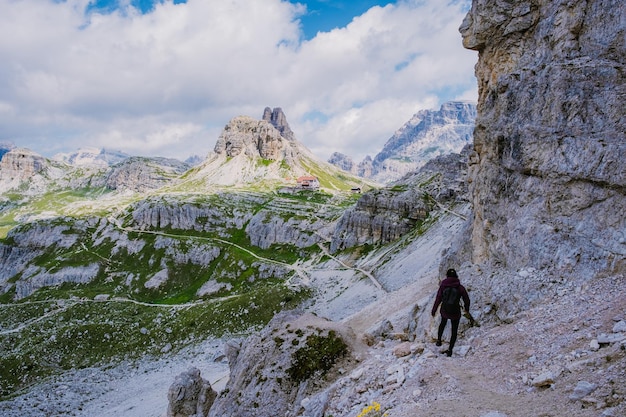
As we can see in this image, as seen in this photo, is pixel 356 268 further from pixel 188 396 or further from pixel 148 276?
pixel 148 276

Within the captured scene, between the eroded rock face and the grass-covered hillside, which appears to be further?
the grass-covered hillside

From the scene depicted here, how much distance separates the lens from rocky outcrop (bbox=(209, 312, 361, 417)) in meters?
22.9

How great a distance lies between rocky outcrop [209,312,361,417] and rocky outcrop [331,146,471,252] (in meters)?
76.5

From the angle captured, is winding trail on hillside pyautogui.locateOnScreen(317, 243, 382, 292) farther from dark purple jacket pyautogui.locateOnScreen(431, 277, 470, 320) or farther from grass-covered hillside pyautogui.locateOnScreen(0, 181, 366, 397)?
dark purple jacket pyautogui.locateOnScreen(431, 277, 470, 320)

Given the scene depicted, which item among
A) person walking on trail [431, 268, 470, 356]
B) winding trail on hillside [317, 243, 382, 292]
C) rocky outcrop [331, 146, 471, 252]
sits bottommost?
winding trail on hillside [317, 243, 382, 292]

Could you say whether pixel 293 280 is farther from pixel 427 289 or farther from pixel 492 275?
pixel 492 275

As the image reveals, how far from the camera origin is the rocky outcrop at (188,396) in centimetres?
3759

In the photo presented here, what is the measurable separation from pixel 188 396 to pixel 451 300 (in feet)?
102

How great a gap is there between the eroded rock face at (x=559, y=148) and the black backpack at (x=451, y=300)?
797 cm

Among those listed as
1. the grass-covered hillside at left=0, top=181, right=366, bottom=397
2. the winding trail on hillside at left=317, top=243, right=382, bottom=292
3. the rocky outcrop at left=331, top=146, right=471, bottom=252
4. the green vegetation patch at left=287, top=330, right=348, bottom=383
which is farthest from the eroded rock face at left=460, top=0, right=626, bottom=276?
the rocky outcrop at left=331, top=146, right=471, bottom=252

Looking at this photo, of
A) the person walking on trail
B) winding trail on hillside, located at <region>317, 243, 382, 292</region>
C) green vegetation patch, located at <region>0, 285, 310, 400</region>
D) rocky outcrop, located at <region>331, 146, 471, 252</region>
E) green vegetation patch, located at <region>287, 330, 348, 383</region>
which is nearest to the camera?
the person walking on trail

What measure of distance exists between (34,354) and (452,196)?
101 metres

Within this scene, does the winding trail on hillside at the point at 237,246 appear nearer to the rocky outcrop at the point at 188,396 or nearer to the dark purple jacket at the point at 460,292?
the rocky outcrop at the point at 188,396

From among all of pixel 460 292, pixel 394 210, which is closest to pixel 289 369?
pixel 460 292
